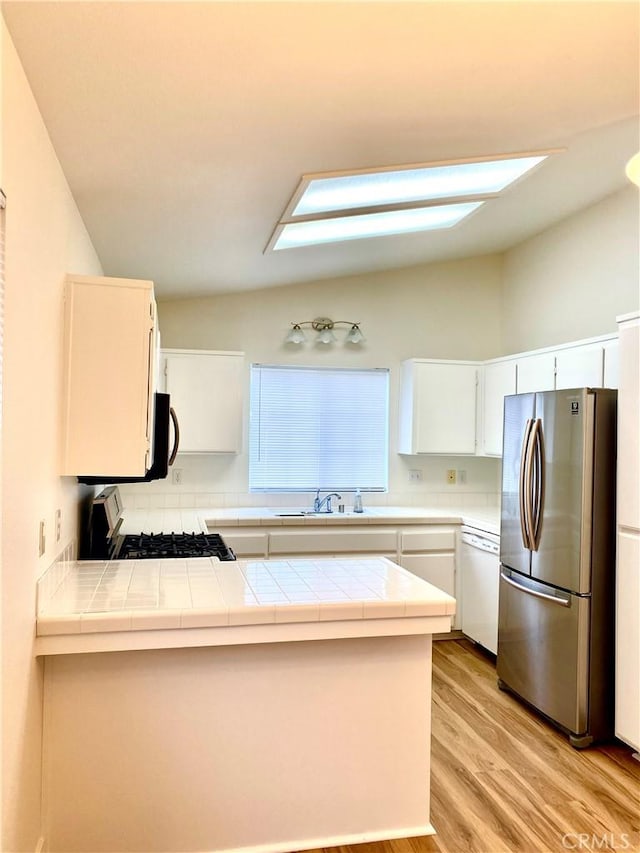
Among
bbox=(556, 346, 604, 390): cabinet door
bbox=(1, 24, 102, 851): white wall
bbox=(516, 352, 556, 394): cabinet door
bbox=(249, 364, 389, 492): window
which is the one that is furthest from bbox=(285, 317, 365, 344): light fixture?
bbox=(1, 24, 102, 851): white wall

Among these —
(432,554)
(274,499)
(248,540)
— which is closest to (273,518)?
(248,540)

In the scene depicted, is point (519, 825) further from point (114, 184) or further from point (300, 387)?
point (300, 387)

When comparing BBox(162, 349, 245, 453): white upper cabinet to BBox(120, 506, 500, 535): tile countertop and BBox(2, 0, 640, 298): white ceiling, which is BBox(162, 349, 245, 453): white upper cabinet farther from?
BBox(2, 0, 640, 298): white ceiling

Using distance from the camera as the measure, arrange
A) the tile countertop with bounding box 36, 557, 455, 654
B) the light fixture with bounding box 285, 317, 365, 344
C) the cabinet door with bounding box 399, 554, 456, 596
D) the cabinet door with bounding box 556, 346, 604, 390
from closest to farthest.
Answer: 1. the tile countertop with bounding box 36, 557, 455, 654
2. the cabinet door with bounding box 556, 346, 604, 390
3. the cabinet door with bounding box 399, 554, 456, 596
4. the light fixture with bounding box 285, 317, 365, 344

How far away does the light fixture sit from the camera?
16.2ft

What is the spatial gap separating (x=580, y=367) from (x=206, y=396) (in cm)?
247

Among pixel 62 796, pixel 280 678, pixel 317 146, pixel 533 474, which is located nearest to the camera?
pixel 62 796

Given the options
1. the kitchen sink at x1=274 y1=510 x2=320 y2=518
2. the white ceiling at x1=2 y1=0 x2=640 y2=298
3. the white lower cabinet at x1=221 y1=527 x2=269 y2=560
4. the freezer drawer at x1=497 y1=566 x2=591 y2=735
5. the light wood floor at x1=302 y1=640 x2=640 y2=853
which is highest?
the white ceiling at x1=2 y1=0 x2=640 y2=298

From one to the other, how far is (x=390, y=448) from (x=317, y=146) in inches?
125

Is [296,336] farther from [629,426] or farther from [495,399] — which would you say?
[629,426]

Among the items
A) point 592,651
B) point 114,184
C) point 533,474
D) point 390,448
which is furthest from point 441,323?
point 114,184

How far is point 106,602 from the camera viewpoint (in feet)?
6.61

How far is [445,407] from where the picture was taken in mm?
4898

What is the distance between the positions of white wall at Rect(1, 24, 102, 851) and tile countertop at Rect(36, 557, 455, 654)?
13cm
